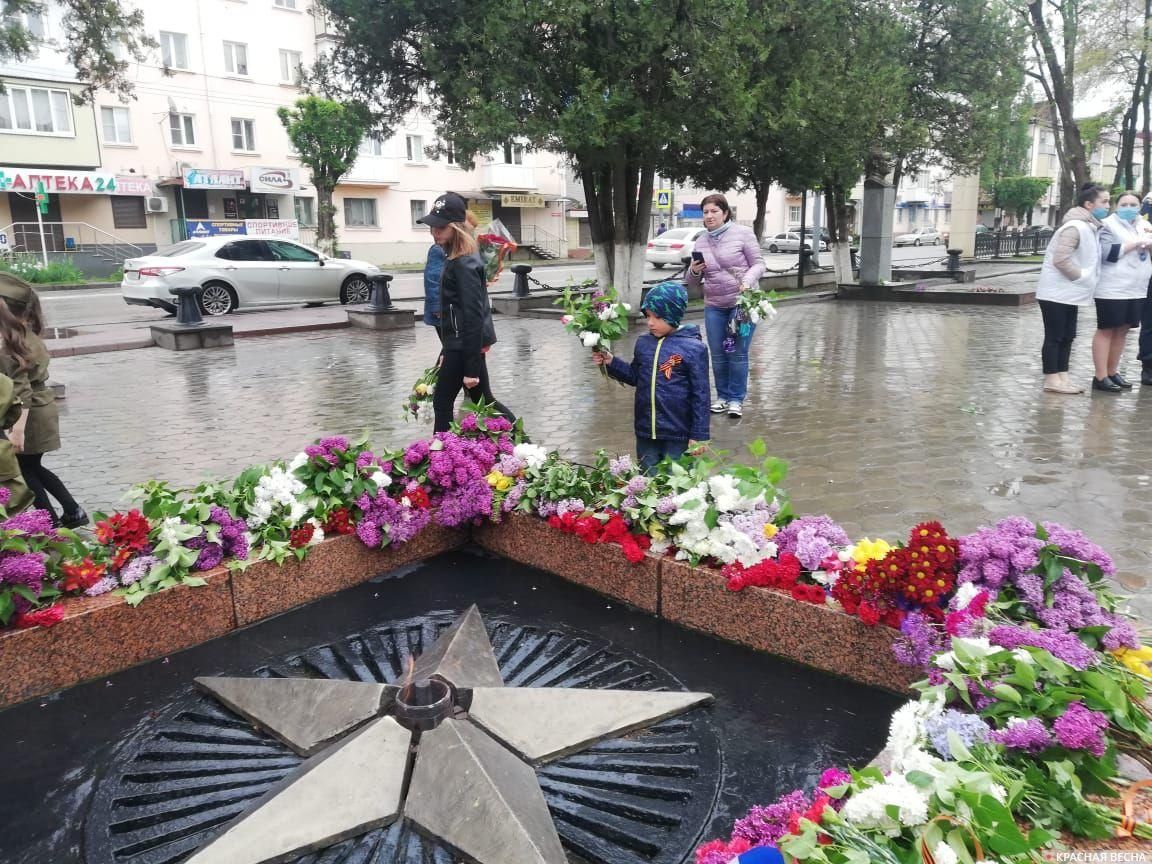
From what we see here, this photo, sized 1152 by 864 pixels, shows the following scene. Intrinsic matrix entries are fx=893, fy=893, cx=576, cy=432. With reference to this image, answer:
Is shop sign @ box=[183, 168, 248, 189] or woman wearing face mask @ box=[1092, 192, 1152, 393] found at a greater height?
shop sign @ box=[183, 168, 248, 189]

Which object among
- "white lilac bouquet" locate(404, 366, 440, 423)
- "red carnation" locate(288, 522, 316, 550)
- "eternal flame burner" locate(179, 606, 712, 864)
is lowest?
"eternal flame burner" locate(179, 606, 712, 864)

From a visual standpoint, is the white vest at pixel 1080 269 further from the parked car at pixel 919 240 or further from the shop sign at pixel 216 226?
the parked car at pixel 919 240

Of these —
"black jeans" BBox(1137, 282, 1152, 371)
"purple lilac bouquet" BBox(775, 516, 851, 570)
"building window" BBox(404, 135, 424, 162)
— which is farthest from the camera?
"building window" BBox(404, 135, 424, 162)

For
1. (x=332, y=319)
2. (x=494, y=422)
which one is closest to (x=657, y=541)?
(x=494, y=422)

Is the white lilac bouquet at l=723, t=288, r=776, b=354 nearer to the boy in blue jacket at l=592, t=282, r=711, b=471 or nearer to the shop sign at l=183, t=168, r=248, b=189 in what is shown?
the boy in blue jacket at l=592, t=282, r=711, b=471

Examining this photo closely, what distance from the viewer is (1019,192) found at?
60094 millimetres

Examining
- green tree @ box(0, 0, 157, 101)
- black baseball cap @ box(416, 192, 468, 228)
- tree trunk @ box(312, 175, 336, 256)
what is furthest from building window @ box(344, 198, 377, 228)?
black baseball cap @ box(416, 192, 468, 228)

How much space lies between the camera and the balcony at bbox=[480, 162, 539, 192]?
45500mm

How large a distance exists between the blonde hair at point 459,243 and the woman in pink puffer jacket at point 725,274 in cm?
237

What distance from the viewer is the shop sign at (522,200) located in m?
46.7

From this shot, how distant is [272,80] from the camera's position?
37.7 meters

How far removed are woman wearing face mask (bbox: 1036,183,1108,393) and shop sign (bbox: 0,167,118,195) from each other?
32.7m

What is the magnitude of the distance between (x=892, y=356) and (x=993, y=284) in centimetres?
1285

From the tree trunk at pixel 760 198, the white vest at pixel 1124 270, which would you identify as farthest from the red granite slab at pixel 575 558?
the tree trunk at pixel 760 198
